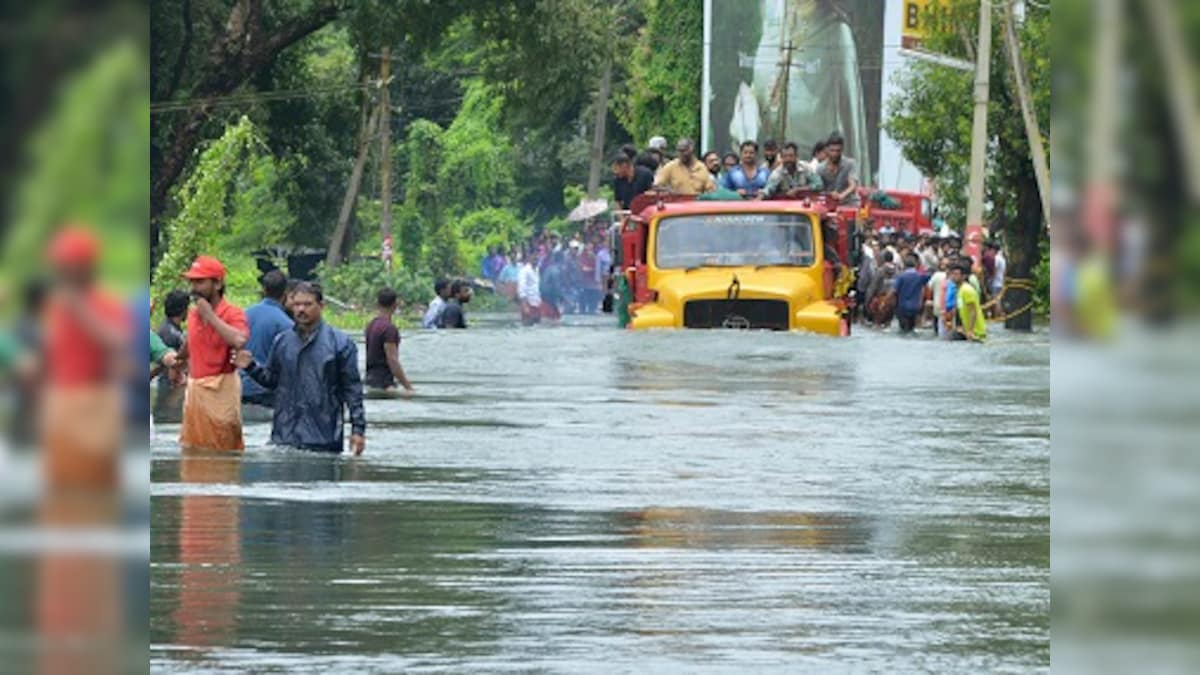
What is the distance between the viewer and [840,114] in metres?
75.9

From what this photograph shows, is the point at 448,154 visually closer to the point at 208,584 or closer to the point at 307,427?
the point at 307,427

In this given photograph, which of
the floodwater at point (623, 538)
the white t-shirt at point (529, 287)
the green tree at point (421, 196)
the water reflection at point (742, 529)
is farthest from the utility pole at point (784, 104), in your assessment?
the water reflection at point (742, 529)

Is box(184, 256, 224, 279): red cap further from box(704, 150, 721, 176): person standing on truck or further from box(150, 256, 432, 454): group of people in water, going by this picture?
box(704, 150, 721, 176): person standing on truck

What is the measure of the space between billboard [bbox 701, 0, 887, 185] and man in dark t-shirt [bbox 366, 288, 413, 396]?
163 feet

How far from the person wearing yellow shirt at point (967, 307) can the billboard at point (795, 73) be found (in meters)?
34.2

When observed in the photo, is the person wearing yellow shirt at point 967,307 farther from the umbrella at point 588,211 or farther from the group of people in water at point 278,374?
the umbrella at point 588,211

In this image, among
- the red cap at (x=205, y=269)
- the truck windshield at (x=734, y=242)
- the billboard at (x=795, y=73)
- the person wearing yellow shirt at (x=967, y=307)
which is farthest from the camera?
the billboard at (x=795, y=73)

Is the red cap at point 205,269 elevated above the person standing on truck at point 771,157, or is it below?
below

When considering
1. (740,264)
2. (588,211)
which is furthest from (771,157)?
(588,211)

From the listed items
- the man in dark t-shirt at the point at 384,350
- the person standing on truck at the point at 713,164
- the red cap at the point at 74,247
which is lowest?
the man in dark t-shirt at the point at 384,350

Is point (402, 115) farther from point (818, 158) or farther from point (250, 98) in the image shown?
point (818, 158)

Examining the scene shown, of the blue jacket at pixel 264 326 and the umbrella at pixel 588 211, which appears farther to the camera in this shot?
the umbrella at pixel 588 211

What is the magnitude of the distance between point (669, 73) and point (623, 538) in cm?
6802

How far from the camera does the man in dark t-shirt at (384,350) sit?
71.5ft
